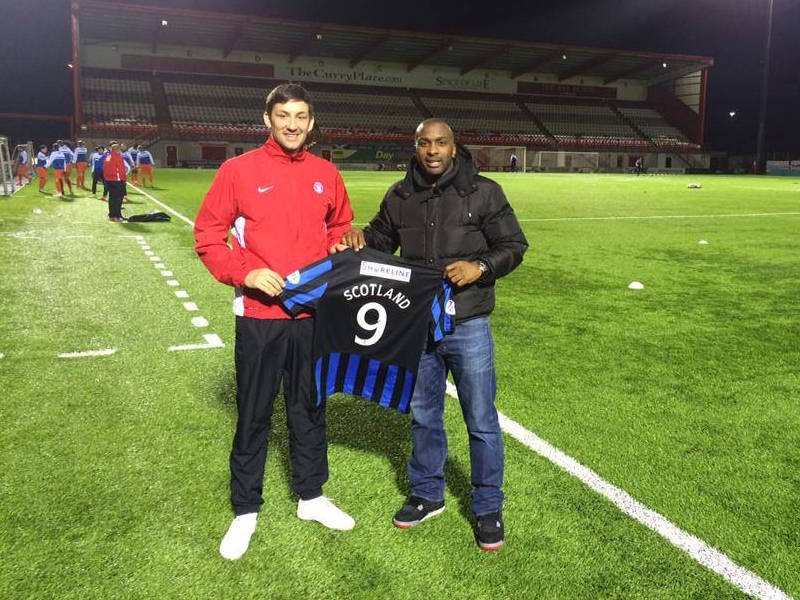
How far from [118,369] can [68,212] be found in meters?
13.8

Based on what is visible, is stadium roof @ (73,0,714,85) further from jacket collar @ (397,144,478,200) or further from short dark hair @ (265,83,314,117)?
jacket collar @ (397,144,478,200)

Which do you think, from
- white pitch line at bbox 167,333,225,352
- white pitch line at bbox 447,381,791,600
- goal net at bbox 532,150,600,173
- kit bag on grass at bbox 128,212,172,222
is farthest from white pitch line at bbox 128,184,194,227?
goal net at bbox 532,150,600,173

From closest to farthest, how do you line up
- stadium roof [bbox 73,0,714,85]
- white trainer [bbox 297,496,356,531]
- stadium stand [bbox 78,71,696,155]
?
white trainer [bbox 297,496,356,531] → stadium roof [bbox 73,0,714,85] → stadium stand [bbox 78,71,696,155]

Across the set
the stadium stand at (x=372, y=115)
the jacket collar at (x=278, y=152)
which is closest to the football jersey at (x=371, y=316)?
the jacket collar at (x=278, y=152)

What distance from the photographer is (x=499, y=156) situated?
59.2m

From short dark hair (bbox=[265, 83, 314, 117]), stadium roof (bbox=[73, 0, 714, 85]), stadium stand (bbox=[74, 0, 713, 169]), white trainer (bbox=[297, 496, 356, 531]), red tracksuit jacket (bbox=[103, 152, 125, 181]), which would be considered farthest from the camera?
stadium stand (bbox=[74, 0, 713, 169])

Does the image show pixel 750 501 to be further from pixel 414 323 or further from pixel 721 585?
pixel 414 323

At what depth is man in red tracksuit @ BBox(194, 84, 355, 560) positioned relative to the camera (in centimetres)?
278

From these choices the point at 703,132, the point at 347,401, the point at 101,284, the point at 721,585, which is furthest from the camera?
the point at 703,132

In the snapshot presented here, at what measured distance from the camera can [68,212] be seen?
17.3 metres

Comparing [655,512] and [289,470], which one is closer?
[655,512]

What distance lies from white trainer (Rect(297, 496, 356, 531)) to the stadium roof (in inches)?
2000

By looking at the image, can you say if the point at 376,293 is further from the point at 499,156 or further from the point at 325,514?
the point at 499,156

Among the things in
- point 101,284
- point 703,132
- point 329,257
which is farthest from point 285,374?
point 703,132
